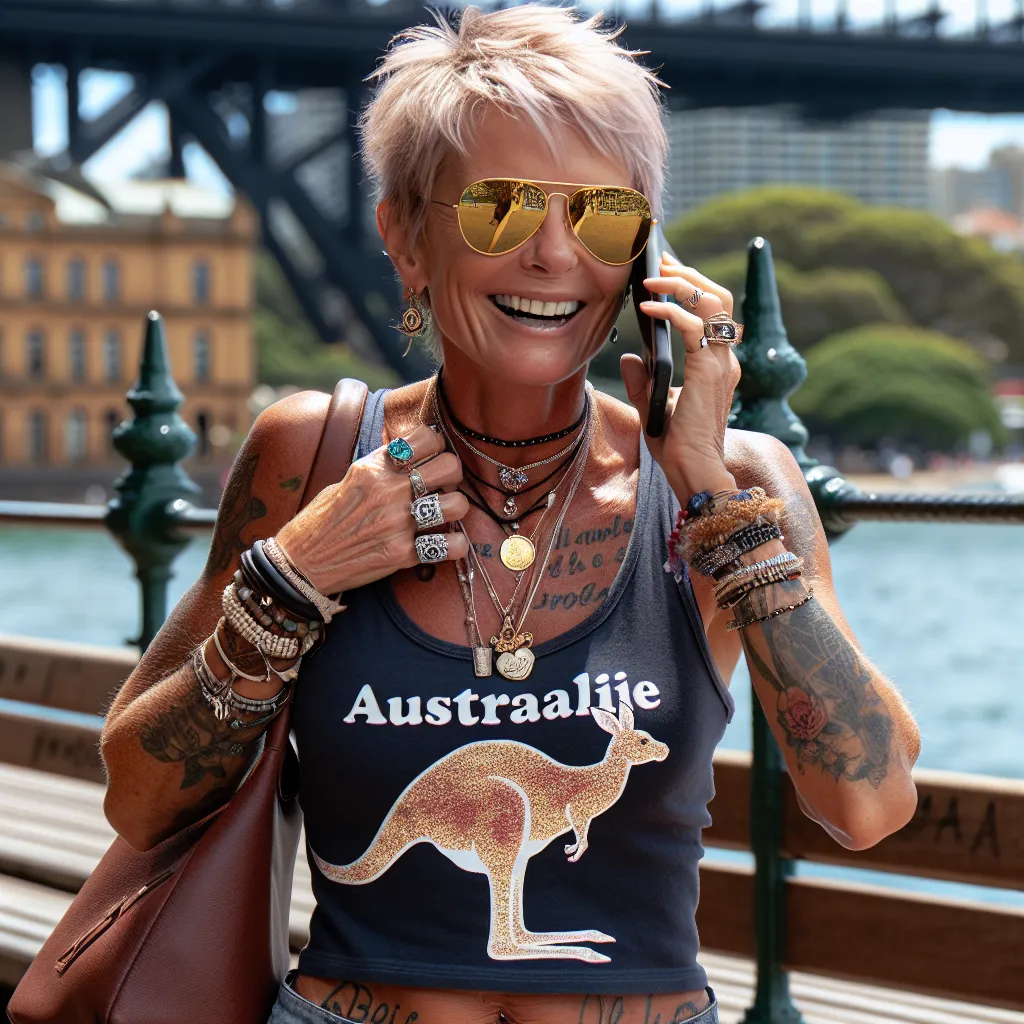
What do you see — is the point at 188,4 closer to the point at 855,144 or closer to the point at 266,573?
the point at 266,573

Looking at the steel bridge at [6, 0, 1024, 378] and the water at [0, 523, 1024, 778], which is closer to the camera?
the water at [0, 523, 1024, 778]

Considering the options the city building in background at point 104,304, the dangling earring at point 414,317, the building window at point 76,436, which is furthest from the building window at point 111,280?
the dangling earring at point 414,317

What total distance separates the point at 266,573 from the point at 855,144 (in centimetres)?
12230

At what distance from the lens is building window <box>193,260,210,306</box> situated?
63.3 meters

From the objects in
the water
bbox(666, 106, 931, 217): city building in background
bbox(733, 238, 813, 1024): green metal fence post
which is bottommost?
the water

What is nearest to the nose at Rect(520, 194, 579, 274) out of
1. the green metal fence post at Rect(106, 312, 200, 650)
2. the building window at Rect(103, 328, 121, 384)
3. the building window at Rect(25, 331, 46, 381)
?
the green metal fence post at Rect(106, 312, 200, 650)

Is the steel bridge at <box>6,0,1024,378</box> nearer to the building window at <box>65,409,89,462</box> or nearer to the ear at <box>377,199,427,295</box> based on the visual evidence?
the building window at <box>65,409,89,462</box>

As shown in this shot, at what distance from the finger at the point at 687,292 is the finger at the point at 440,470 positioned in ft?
0.82

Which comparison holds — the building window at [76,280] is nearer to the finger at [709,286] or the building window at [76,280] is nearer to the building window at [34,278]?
the building window at [34,278]

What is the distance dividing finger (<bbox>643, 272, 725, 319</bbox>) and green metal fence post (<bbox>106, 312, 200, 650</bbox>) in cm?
198

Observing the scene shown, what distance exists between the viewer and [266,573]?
1.58 metres

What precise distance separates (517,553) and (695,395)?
236 millimetres

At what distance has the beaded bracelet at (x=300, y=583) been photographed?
1.57 meters

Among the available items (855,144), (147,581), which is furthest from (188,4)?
(855,144)
